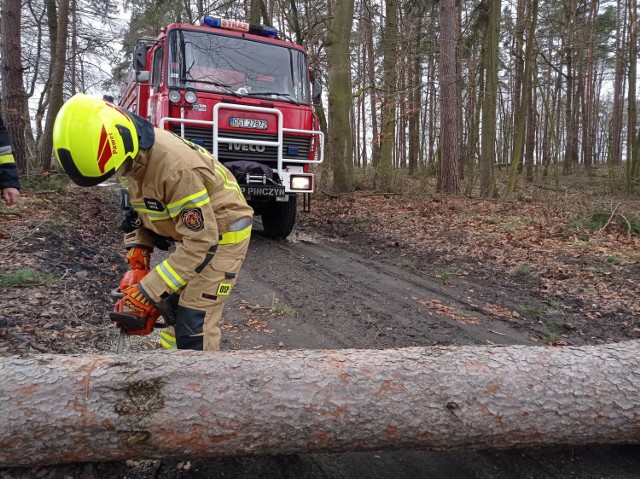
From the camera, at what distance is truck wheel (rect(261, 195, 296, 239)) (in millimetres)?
7434

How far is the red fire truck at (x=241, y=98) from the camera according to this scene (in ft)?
20.5

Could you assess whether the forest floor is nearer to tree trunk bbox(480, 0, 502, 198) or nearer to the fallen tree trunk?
the fallen tree trunk

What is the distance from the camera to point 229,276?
2709 mm

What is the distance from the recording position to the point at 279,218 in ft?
24.8

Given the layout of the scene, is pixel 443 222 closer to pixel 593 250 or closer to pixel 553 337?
pixel 593 250

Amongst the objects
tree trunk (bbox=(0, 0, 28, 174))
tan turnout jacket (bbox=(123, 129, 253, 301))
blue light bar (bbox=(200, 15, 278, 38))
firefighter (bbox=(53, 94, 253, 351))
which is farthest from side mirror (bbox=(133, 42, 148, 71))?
tan turnout jacket (bbox=(123, 129, 253, 301))

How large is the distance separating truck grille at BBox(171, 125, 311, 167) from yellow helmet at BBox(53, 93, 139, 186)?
409cm

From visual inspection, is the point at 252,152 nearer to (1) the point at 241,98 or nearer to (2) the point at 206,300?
(1) the point at 241,98

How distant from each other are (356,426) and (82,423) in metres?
1.12

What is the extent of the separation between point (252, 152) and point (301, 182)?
831mm

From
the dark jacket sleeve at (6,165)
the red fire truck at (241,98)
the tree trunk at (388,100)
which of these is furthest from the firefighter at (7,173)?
the tree trunk at (388,100)

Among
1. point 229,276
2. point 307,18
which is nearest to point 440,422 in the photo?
point 229,276

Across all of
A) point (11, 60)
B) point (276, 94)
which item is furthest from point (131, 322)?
point (11, 60)

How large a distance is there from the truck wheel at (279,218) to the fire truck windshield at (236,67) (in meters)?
1.66
